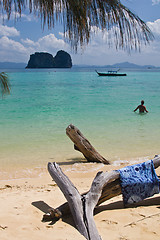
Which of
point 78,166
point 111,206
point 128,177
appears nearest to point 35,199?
point 111,206

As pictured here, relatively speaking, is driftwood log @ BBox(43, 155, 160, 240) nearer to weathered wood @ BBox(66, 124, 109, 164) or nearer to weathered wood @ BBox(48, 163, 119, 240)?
weathered wood @ BBox(48, 163, 119, 240)

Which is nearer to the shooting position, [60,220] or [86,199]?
[60,220]

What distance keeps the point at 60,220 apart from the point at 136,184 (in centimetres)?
122

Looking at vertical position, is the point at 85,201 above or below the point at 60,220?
above

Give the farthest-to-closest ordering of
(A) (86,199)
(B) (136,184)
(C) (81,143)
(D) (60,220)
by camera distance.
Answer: (C) (81,143) < (B) (136,184) < (A) (86,199) < (D) (60,220)

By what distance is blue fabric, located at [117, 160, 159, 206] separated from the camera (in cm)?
386

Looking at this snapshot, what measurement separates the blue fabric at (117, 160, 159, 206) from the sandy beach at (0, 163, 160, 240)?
0.18 metres

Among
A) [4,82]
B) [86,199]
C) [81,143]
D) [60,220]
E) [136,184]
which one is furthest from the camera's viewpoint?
[81,143]

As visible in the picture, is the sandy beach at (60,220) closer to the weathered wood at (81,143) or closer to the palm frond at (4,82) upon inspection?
the palm frond at (4,82)

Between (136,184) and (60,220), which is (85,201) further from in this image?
(136,184)

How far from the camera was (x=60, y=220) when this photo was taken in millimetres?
3414

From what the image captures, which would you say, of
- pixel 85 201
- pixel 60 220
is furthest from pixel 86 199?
pixel 60 220

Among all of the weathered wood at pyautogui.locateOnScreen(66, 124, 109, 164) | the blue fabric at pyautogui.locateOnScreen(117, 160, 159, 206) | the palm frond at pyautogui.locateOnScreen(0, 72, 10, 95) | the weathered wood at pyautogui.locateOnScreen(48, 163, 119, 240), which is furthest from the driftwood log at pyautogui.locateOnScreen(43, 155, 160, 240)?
the weathered wood at pyautogui.locateOnScreen(66, 124, 109, 164)

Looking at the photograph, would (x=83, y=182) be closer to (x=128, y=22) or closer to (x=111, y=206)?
(x=111, y=206)
